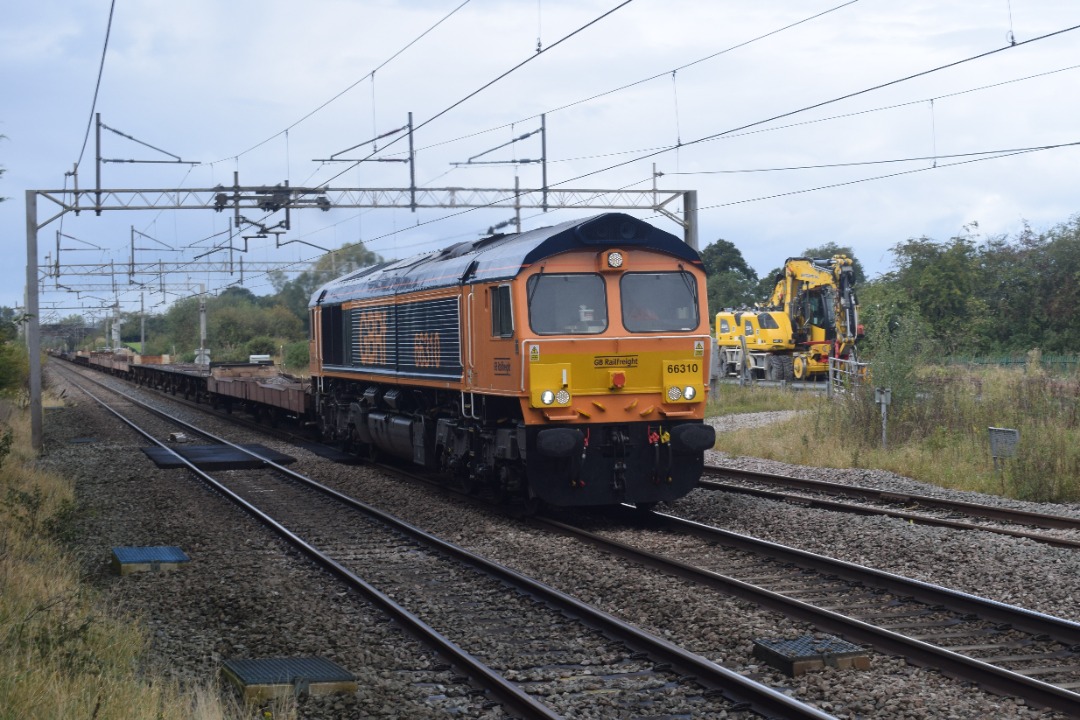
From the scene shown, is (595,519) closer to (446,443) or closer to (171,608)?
(446,443)

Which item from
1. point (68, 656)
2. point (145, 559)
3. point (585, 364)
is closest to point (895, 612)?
point (585, 364)

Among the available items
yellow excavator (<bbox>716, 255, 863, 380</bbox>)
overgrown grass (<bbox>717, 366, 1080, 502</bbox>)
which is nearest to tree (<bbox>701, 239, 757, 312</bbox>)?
yellow excavator (<bbox>716, 255, 863, 380</bbox>)

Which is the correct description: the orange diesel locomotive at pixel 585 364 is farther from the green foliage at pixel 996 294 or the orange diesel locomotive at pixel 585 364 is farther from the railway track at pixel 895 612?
the green foliage at pixel 996 294

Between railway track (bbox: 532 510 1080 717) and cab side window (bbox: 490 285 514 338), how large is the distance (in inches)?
99.8

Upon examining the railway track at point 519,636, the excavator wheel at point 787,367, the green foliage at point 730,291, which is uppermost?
the green foliage at point 730,291

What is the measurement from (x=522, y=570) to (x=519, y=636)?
2.36 m

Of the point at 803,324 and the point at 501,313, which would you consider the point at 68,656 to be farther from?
the point at 803,324

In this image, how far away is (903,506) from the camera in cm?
1369

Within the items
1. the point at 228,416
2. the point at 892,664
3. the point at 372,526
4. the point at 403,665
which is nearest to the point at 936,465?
the point at 372,526

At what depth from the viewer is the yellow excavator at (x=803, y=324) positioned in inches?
1436

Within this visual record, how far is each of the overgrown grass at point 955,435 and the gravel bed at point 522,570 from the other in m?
3.16

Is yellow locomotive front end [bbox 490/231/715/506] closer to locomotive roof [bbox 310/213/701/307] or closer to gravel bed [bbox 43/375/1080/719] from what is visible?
locomotive roof [bbox 310/213/701/307]

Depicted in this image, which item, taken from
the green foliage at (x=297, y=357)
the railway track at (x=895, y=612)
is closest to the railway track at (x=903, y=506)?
the railway track at (x=895, y=612)

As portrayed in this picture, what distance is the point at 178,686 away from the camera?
6.74 m
